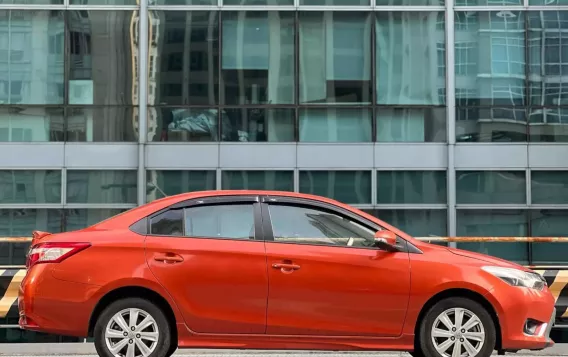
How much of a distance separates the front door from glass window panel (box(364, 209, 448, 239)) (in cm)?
1102

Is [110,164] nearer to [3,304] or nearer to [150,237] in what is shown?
[3,304]

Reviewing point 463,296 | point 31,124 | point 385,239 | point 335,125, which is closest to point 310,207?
point 385,239

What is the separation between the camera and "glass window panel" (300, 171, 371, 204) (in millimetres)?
17953

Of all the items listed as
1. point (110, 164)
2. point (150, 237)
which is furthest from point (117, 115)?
point (150, 237)

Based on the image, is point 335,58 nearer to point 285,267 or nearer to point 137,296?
point 285,267

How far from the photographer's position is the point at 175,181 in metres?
18.0

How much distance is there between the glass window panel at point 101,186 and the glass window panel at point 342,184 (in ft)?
12.5

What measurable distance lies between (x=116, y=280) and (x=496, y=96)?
13012 millimetres

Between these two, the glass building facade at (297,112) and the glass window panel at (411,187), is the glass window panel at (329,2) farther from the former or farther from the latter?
the glass window panel at (411,187)

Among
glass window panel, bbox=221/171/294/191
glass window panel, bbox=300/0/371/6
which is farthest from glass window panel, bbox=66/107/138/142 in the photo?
glass window panel, bbox=300/0/371/6

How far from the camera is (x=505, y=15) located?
1808 cm

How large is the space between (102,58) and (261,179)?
14.5 ft

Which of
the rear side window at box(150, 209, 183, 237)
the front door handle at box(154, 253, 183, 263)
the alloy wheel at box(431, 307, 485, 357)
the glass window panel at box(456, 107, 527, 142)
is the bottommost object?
the alloy wheel at box(431, 307, 485, 357)

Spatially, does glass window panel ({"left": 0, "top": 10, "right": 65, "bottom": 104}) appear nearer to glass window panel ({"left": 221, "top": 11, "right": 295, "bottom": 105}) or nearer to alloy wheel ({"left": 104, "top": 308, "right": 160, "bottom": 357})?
glass window panel ({"left": 221, "top": 11, "right": 295, "bottom": 105})
